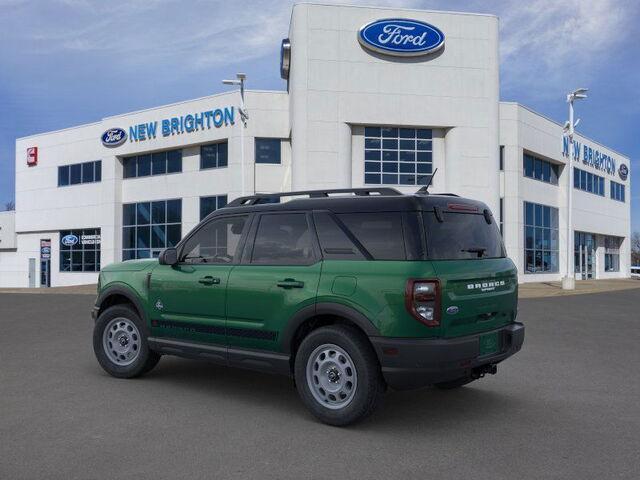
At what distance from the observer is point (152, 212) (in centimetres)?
3195

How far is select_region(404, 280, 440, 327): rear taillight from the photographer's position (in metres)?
4.46

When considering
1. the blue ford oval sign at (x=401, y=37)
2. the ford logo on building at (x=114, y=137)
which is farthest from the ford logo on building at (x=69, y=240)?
the blue ford oval sign at (x=401, y=37)

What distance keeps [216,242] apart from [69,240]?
32094 mm

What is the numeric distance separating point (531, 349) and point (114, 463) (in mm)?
6848

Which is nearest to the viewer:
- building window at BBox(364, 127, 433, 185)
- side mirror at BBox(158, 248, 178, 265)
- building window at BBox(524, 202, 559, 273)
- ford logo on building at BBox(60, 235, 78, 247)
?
side mirror at BBox(158, 248, 178, 265)

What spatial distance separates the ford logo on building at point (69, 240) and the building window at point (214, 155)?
10.2 meters

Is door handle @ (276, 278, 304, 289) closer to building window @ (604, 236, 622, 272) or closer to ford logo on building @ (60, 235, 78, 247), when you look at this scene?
ford logo on building @ (60, 235, 78, 247)

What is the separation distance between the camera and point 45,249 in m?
36.3

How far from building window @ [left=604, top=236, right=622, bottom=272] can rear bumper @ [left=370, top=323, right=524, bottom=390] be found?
43.5 m

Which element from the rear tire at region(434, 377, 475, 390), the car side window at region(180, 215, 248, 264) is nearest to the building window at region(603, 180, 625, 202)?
the rear tire at region(434, 377, 475, 390)

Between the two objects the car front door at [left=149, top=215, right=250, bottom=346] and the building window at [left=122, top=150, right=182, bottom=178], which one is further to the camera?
the building window at [left=122, top=150, right=182, bottom=178]

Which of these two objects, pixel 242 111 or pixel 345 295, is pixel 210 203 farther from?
pixel 345 295

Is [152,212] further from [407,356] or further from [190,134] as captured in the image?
[407,356]

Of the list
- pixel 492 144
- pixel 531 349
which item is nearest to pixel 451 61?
pixel 492 144
